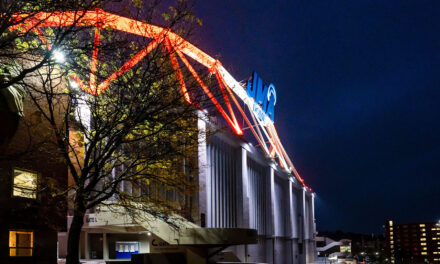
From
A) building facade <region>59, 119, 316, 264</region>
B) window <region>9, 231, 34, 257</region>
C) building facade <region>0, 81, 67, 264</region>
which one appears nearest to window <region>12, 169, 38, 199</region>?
building facade <region>0, 81, 67, 264</region>

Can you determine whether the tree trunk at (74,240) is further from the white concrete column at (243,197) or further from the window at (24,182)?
the white concrete column at (243,197)

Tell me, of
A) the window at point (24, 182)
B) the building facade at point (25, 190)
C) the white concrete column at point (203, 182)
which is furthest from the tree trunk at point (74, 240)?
the white concrete column at point (203, 182)

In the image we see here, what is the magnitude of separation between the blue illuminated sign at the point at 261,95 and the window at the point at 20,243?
35046 millimetres

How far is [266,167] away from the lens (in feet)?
200

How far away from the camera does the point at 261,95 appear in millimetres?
56625

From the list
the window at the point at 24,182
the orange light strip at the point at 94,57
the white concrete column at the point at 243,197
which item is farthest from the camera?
the white concrete column at the point at 243,197

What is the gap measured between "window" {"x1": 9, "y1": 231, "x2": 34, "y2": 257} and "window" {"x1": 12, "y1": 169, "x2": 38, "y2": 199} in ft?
4.88

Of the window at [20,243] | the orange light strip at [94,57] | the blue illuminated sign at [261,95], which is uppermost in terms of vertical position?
the blue illuminated sign at [261,95]

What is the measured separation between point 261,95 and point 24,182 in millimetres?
40105

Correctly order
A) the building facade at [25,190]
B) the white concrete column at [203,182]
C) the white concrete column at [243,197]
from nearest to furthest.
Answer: the building facade at [25,190]
the white concrete column at [203,182]
the white concrete column at [243,197]

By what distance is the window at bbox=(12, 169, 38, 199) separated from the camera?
1917cm

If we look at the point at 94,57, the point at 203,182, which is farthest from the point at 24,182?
the point at 203,182

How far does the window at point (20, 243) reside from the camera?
18.8 m

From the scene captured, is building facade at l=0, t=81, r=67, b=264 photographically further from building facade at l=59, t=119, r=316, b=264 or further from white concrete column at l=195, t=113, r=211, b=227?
white concrete column at l=195, t=113, r=211, b=227
